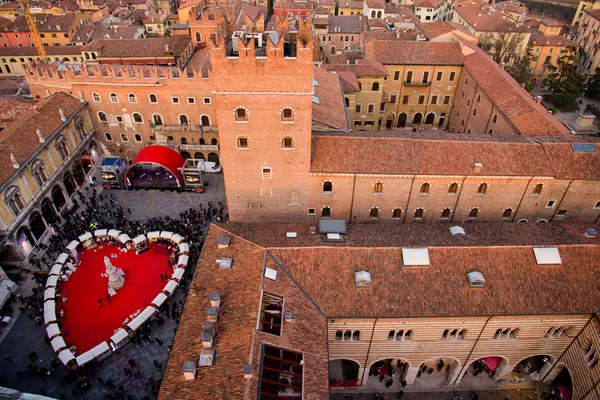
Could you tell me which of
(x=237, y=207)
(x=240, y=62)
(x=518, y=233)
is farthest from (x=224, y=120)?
(x=518, y=233)

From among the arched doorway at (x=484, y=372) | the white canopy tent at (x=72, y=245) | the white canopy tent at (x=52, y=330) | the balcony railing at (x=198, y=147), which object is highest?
the balcony railing at (x=198, y=147)

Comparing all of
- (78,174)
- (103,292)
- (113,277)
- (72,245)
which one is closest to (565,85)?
(113,277)

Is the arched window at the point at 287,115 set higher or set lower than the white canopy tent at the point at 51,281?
higher

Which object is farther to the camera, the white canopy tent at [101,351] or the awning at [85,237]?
the awning at [85,237]

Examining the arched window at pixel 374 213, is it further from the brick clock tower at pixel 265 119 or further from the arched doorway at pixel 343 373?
the arched doorway at pixel 343 373

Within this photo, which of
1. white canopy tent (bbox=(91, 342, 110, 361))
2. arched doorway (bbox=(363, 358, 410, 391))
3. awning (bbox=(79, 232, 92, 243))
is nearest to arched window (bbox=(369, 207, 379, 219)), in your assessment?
arched doorway (bbox=(363, 358, 410, 391))

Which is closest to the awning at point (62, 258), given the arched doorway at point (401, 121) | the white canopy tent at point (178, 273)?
the white canopy tent at point (178, 273)

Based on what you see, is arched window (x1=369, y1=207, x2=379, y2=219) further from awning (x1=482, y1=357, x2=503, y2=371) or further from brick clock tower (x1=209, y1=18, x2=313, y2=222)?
awning (x1=482, y1=357, x2=503, y2=371)
